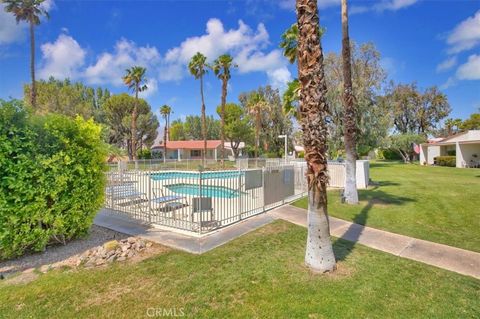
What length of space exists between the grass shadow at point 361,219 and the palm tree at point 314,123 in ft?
3.13

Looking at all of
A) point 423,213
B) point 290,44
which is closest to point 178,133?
point 290,44

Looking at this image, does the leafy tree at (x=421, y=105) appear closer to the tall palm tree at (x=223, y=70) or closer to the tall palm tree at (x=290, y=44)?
the tall palm tree at (x=223, y=70)

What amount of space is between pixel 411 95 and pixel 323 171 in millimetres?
53866

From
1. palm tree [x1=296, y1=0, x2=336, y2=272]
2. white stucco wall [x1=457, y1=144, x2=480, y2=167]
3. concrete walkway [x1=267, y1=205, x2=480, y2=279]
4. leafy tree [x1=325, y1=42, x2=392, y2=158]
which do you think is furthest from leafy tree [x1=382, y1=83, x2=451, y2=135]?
palm tree [x1=296, y1=0, x2=336, y2=272]

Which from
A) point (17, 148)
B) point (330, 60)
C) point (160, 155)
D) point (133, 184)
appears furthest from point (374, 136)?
point (160, 155)

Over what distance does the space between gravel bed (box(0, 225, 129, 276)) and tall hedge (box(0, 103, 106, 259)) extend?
17cm

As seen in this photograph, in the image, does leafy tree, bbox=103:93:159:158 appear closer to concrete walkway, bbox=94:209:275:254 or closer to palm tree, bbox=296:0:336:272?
concrete walkway, bbox=94:209:275:254

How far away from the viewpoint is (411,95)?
47.5 metres

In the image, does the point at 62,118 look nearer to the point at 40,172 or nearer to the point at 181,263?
Result: the point at 40,172

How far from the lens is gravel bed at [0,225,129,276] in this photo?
16.5ft

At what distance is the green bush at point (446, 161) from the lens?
99.5 ft

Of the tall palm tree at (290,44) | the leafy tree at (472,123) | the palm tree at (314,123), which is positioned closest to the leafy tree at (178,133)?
the tall palm tree at (290,44)

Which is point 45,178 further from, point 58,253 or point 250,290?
A: point 250,290

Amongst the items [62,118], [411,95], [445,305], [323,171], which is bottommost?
[445,305]
